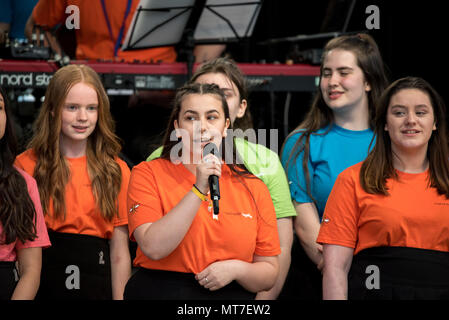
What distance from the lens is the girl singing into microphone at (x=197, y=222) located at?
195cm

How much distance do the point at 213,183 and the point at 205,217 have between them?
0.80ft

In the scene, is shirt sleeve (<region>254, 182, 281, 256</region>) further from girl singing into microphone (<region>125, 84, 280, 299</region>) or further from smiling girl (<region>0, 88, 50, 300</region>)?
smiling girl (<region>0, 88, 50, 300</region>)

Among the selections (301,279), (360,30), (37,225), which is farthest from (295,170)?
(360,30)

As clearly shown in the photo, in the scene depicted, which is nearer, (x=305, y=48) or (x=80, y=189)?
(x=80, y=189)

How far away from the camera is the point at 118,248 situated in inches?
102

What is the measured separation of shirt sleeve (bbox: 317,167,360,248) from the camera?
2232 millimetres

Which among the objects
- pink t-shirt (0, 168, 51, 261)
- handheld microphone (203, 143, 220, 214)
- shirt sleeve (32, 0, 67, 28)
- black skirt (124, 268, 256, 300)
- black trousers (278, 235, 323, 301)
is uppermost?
shirt sleeve (32, 0, 67, 28)

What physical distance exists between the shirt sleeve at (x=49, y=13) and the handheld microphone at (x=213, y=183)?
245 centimetres

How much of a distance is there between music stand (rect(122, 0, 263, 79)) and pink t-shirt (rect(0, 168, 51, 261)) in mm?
1523

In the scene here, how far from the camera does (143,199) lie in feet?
6.78

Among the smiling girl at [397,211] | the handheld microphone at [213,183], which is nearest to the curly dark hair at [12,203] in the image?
the handheld microphone at [213,183]

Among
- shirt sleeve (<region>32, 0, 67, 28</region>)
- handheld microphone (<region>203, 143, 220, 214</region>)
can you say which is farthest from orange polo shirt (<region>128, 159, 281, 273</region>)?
shirt sleeve (<region>32, 0, 67, 28</region>)

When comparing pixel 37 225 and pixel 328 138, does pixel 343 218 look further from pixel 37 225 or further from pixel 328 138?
pixel 37 225

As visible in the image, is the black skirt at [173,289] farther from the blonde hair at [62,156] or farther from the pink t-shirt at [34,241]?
the blonde hair at [62,156]
